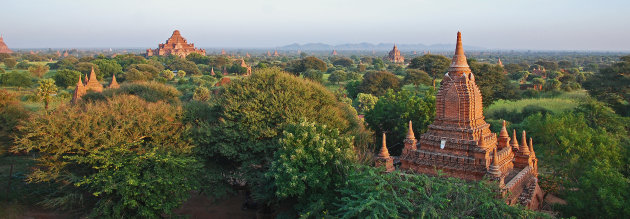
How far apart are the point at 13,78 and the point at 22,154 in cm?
3964

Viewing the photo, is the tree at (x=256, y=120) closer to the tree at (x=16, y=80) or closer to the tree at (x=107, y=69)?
the tree at (x=16, y=80)

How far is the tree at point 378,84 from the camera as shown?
4897cm

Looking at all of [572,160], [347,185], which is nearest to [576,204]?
[572,160]

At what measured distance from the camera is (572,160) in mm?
13812

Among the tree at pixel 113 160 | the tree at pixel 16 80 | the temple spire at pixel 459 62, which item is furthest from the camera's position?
the tree at pixel 16 80

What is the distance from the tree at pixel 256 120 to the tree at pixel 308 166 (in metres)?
2.35

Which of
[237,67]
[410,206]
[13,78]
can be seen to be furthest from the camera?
[237,67]

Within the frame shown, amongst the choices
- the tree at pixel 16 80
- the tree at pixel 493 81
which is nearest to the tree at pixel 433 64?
the tree at pixel 493 81

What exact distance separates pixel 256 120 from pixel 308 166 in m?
4.60

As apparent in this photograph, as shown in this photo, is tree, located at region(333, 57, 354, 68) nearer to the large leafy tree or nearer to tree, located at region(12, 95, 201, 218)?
the large leafy tree

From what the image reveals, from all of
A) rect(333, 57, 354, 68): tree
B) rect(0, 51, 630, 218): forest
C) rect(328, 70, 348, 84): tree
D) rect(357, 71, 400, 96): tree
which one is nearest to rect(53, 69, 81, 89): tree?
rect(328, 70, 348, 84): tree

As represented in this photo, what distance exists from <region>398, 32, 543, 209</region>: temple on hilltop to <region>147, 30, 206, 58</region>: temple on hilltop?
109130mm

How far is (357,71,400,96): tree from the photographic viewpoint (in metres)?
49.0

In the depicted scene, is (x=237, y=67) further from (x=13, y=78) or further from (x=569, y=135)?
(x=569, y=135)
